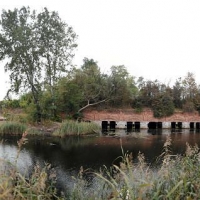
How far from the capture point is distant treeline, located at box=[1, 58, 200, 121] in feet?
108

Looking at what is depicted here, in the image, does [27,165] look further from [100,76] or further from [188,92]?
[188,92]

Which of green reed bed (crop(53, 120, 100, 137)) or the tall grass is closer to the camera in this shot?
the tall grass

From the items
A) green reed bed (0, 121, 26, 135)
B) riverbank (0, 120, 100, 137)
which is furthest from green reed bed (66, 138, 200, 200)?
green reed bed (0, 121, 26, 135)

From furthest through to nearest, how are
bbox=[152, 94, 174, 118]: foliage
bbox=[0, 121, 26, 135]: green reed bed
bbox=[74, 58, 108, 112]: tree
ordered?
1. bbox=[152, 94, 174, 118]: foliage
2. bbox=[74, 58, 108, 112]: tree
3. bbox=[0, 121, 26, 135]: green reed bed

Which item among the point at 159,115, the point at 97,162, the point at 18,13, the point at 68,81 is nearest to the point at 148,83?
the point at 159,115

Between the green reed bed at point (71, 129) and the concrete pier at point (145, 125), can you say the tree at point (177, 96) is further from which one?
the green reed bed at point (71, 129)

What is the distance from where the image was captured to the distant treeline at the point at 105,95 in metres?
32.8

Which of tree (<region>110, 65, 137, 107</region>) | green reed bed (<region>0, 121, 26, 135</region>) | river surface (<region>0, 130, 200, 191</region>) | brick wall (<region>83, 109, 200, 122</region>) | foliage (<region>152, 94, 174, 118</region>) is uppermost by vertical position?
tree (<region>110, 65, 137, 107</region>)

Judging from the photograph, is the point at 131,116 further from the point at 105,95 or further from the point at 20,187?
the point at 20,187

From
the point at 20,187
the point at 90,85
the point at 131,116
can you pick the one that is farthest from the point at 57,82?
the point at 20,187

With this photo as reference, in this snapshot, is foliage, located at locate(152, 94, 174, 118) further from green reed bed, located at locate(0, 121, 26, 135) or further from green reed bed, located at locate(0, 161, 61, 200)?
green reed bed, located at locate(0, 161, 61, 200)

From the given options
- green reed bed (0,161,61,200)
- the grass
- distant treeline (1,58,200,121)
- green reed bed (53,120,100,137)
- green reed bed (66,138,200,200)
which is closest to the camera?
green reed bed (0,161,61,200)

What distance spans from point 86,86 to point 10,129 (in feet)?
38.8

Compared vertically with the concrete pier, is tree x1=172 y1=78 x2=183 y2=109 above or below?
above
